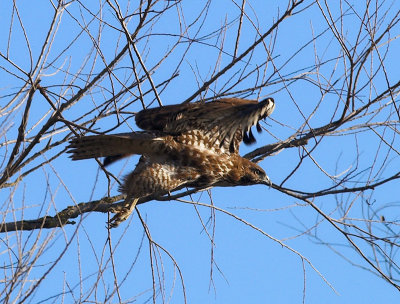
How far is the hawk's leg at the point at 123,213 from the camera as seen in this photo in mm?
5266

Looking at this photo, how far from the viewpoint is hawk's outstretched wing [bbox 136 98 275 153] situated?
17.1ft

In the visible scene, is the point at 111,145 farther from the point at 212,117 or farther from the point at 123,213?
the point at 212,117

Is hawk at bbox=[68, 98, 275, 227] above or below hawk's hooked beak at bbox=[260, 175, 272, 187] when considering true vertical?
above

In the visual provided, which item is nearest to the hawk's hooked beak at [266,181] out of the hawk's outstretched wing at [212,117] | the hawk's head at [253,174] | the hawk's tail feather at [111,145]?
the hawk's head at [253,174]

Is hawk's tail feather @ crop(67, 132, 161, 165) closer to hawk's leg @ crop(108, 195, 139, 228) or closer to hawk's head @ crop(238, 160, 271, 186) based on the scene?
hawk's leg @ crop(108, 195, 139, 228)

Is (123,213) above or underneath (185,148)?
underneath

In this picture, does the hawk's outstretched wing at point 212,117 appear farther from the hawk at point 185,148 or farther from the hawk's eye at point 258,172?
the hawk's eye at point 258,172

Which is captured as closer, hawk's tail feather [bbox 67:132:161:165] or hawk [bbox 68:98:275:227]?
hawk's tail feather [bbox 67:132:161:165]

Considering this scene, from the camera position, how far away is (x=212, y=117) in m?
5.38

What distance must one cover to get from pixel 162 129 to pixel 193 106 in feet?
1.12

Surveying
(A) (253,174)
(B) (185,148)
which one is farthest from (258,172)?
(B) (185,148)

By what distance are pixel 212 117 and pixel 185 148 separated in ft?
1.01

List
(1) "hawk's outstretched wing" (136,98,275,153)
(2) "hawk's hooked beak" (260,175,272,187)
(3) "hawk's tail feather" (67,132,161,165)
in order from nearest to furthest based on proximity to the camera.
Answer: (3) "hawk's tail feather" (67,132,161,165)
(1) "hawk's outstretched wing" (136,98,275,153)
(2) "hawk's hooked beak" (260,175,272,187)

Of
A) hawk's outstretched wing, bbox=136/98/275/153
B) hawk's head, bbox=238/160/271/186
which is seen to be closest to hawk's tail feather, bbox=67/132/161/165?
hawk's outstretched wing, bbox=136/98/275/153
